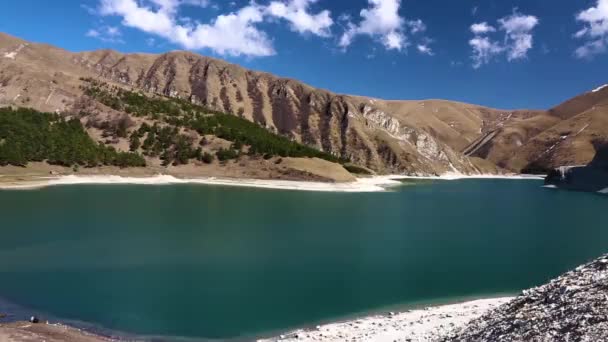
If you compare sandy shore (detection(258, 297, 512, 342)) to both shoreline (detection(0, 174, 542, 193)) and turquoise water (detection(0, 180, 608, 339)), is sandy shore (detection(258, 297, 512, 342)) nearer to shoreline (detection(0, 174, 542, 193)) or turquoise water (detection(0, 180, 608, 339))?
turquoise water (detection(0, 180, 608, 339))

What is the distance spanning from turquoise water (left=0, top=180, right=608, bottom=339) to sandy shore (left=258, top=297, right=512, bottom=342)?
1980 mm

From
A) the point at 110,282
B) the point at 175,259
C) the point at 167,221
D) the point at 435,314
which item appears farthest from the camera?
the point at 167,221

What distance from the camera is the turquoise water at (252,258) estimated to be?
23.0m

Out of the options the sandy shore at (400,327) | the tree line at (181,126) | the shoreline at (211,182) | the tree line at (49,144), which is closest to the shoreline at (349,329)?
the sandy shore at (400,327)

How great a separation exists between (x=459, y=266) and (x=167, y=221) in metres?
32.2

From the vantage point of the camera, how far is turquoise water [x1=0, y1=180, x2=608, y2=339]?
906 inches

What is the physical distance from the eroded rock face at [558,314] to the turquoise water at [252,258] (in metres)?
10.6

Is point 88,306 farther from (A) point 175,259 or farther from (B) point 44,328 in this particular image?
(A) point 175,259

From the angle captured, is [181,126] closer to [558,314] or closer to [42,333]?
[42,333]

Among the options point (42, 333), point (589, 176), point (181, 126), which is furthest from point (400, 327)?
point (589, 176)

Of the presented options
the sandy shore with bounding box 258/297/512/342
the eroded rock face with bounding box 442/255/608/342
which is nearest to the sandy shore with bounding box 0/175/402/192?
the sandy shore with bounding box 258/297/512/342

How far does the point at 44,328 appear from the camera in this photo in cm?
1866

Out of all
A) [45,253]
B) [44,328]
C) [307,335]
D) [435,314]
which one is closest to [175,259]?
[45,253]

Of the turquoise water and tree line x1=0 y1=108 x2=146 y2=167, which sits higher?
tree line x1=0 y1=108 x2=146 y2=167
